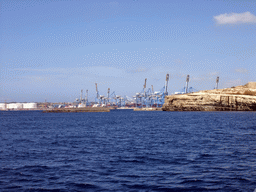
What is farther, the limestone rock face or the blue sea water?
the limestone rock face

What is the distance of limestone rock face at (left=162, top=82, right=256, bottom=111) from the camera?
126 m

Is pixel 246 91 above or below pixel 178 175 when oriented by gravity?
above

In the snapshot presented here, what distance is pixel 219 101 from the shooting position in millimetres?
132625

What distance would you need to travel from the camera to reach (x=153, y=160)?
20.7 m

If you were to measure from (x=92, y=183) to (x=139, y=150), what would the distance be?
10.7m

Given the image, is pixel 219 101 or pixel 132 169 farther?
pixel 219 101

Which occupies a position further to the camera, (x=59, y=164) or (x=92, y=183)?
(x=59, y=164)

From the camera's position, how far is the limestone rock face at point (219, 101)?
12588cm

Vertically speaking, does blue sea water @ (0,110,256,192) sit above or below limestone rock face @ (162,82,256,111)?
below

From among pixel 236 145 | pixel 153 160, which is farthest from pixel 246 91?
pixel 153 160

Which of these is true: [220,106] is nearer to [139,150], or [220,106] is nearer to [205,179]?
[139,150]

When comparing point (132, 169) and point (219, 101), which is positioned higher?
point (219, 101)

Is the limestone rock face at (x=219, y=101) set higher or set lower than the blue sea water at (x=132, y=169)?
higher

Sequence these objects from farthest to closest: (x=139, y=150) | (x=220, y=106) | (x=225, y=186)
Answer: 1. (x=220, y=106)
2. (x=139, y=150)
3. (x=225, y=186)
